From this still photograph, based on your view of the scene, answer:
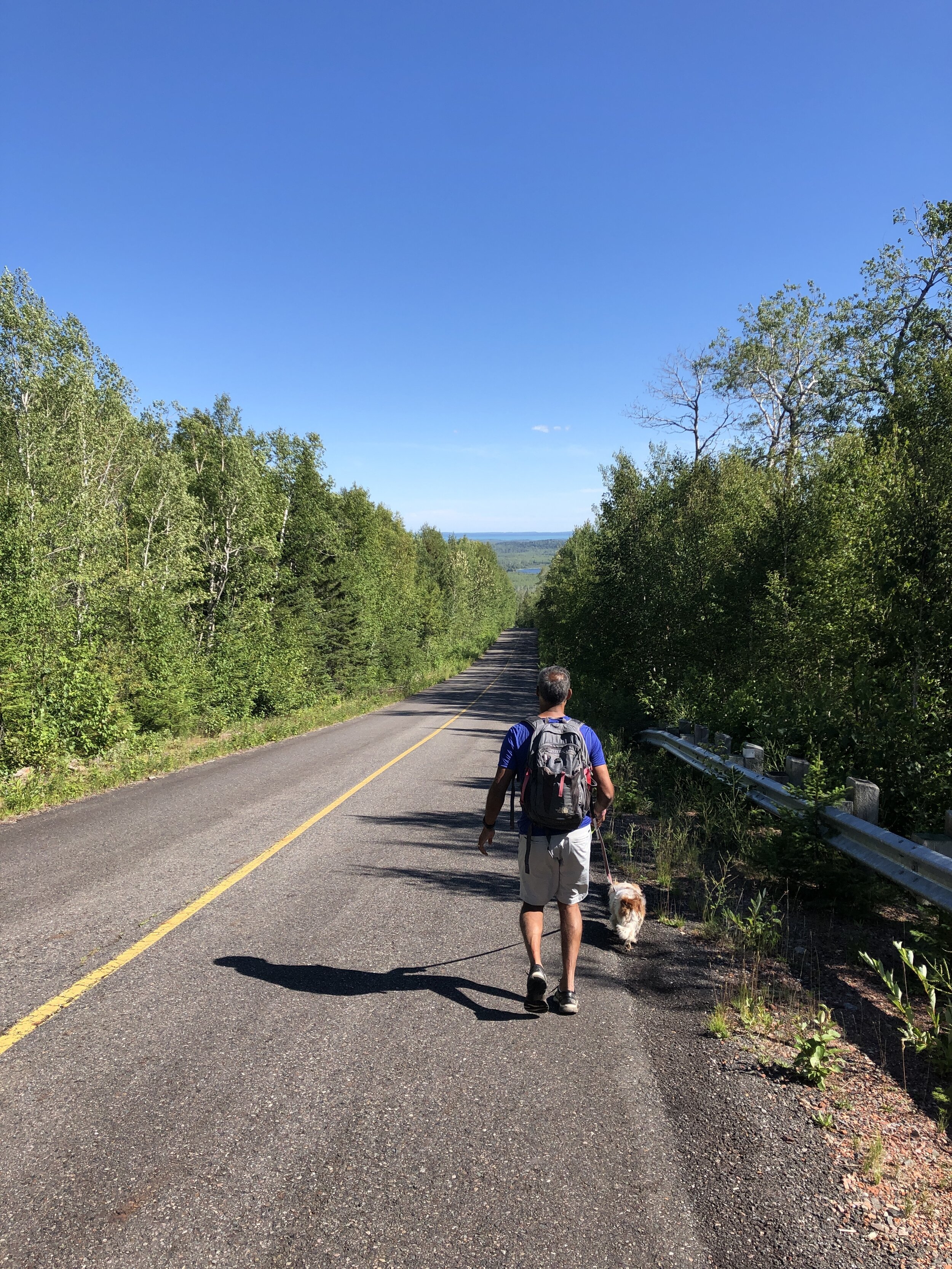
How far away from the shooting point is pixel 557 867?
391 cm

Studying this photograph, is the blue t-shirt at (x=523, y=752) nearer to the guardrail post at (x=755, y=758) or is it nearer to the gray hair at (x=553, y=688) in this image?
the gray hair at (x=553, y=688)

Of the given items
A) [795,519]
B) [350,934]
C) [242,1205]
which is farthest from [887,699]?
[795,519]

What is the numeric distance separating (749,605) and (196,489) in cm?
2005

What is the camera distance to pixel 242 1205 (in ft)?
7.97

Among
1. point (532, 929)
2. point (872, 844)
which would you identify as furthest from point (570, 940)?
point (872, 844)

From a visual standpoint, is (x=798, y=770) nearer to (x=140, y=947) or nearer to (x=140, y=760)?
(x=140, y=947)

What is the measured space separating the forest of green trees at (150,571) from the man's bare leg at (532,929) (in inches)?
371

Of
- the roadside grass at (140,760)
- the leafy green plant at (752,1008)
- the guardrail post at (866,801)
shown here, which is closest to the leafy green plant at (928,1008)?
the leafy green plant at (752,1008)

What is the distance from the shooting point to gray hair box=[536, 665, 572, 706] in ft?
13.4

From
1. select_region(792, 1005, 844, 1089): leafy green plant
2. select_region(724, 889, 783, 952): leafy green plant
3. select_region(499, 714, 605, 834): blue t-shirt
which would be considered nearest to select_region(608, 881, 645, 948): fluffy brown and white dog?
select_region(724, 889, 783, 952): leafy green plant

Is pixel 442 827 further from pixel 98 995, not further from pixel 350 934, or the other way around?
pixel 98 995

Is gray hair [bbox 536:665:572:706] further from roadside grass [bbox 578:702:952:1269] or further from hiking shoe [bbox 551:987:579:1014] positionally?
roadside grass [bbox 578:702:952:1269]

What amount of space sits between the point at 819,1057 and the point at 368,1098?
7.00 feet

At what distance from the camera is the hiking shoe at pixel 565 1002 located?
3.79m
